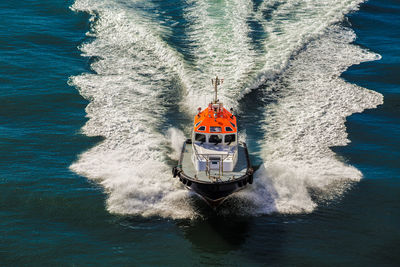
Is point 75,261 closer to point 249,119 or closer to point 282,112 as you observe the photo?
point 249,119

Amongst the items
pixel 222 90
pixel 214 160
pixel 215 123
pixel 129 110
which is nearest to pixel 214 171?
pixel 214 160

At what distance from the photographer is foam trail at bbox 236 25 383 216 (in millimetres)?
24844

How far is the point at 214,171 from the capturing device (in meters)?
24.1

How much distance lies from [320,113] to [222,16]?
49.9 ft

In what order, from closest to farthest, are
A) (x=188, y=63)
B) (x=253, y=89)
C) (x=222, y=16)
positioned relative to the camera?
1. (x=253, y=89)
2. (x=188, y=63)
3. (x=222, y=16)

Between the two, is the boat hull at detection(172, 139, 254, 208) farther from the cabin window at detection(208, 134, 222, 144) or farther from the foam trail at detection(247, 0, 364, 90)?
the foam trail at detection(247, 0, 364, 90)

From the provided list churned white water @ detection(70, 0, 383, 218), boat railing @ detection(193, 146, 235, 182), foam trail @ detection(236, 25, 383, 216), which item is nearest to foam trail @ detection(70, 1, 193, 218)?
churned white water @ detection(70, 0, 383, 218)

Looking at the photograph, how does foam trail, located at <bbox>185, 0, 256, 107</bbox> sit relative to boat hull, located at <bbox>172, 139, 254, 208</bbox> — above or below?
above

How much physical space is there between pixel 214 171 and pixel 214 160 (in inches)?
21.2

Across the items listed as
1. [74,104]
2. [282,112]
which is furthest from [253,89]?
[74,104]

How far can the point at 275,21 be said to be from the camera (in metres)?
42.8

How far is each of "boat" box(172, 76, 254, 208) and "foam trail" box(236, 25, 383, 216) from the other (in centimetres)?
138

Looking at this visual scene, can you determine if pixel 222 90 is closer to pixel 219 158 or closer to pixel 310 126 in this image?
pixel 310 126

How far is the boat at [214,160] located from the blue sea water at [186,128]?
40.6 inches
